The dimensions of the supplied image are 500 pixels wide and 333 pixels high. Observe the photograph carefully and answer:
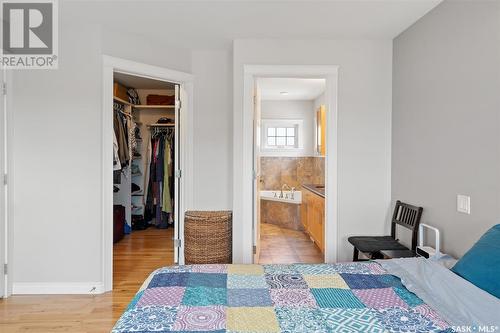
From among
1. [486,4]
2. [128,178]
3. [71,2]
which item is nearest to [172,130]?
[128,178]

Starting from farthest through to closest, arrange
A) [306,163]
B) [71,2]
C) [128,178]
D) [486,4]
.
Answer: [306,163], [128,178], [71,2], [486,4]

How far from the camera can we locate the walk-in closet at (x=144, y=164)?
195 inches

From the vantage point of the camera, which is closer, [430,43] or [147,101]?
[430,43]

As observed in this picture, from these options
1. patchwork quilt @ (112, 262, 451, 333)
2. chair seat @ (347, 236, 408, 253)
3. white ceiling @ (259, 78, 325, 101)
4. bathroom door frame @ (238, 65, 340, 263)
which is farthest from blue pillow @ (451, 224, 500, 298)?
white ceiling @ (259, 78, 325, 101)

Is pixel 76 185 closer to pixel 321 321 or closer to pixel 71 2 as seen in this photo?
pixel 71 2

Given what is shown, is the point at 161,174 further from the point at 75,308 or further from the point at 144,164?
the point at 75,308

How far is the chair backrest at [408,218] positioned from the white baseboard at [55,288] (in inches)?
110

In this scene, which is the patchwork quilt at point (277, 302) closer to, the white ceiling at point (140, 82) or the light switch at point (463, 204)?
the light switch at point (463, 204)

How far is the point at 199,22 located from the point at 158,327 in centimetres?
257

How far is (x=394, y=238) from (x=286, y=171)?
12.3ft

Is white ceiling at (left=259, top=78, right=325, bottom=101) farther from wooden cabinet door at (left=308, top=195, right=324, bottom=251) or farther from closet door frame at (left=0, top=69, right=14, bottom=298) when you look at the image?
closet door frame at (left=0, top=69, right=14, bottom=298)

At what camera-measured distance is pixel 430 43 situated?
8.87 feet

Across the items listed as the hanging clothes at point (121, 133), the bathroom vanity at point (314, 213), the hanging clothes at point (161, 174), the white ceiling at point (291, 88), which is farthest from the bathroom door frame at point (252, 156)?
the hanging clothes at point (161, 174)

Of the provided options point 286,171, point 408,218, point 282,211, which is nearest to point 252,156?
point 408,218
